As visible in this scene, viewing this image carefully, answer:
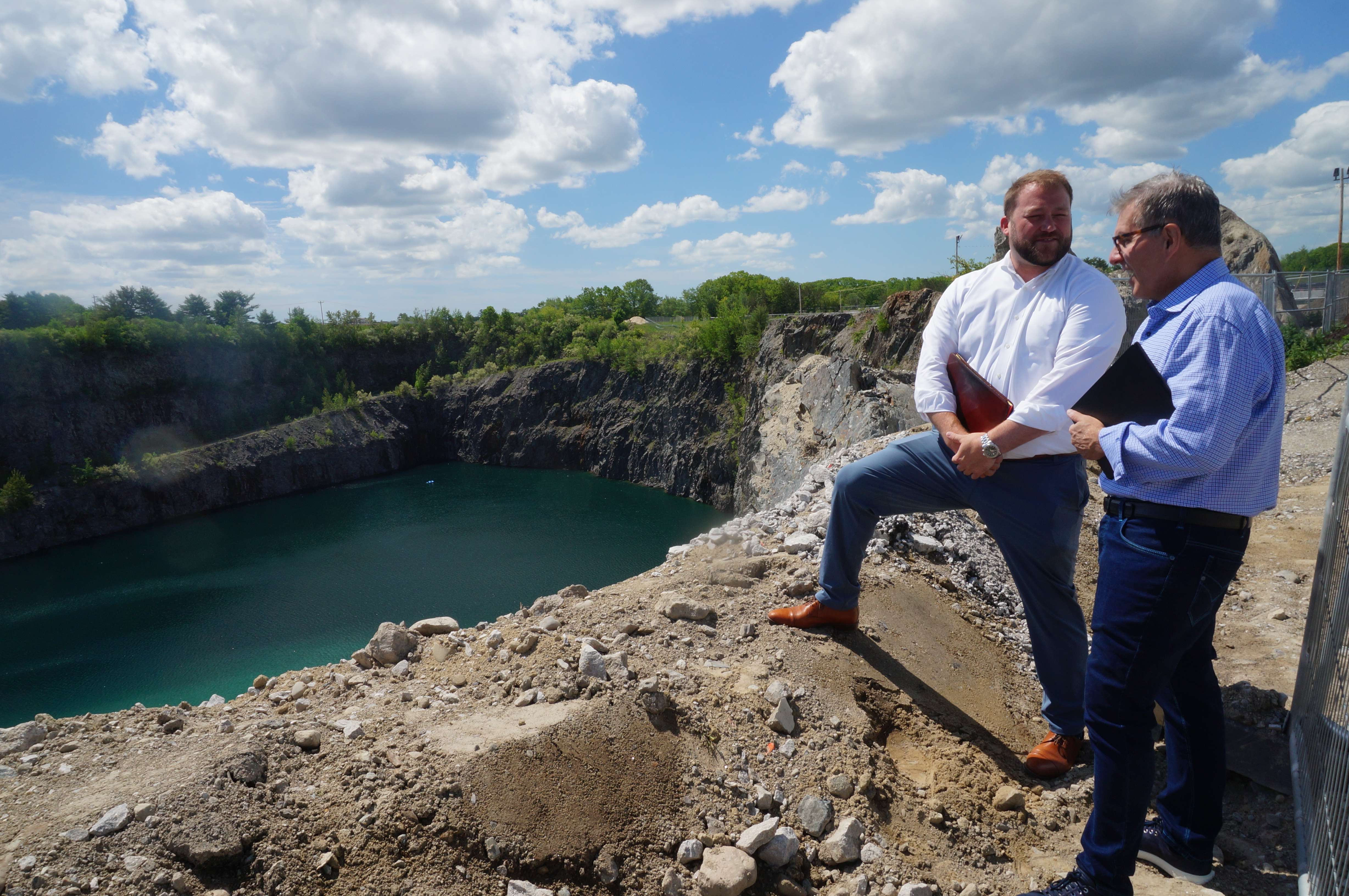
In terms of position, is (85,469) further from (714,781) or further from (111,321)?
(714,781)

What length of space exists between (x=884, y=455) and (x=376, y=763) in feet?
7.48

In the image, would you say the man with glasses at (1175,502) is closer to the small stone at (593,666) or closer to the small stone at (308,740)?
the small stone at (593,666)

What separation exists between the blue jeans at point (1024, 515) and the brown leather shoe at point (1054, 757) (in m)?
0.03

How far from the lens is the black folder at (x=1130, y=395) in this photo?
206 centimetres

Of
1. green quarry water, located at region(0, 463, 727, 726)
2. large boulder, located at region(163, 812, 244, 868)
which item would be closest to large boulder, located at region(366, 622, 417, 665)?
large boulder, located at region(163, 812, 244, 868)

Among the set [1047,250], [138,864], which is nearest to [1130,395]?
[1047,250]

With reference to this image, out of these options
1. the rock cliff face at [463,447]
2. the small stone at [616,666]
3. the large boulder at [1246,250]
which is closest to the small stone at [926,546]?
the small stone at [616,666]

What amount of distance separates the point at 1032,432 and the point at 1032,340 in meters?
0.39

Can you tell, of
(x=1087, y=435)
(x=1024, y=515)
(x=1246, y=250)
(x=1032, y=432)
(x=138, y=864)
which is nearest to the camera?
(x=138, y=864)

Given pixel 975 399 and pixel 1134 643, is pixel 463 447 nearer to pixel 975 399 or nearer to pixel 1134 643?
pixel 975 399

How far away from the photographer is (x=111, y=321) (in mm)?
44219

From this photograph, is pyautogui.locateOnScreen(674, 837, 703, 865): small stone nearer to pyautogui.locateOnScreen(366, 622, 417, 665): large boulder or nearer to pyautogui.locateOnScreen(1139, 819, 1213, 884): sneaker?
pyautogui.locateOnScreen(1139, 819, 1213, 884): sneaker

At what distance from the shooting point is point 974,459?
2.67m

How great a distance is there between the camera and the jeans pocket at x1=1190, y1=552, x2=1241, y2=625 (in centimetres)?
196
